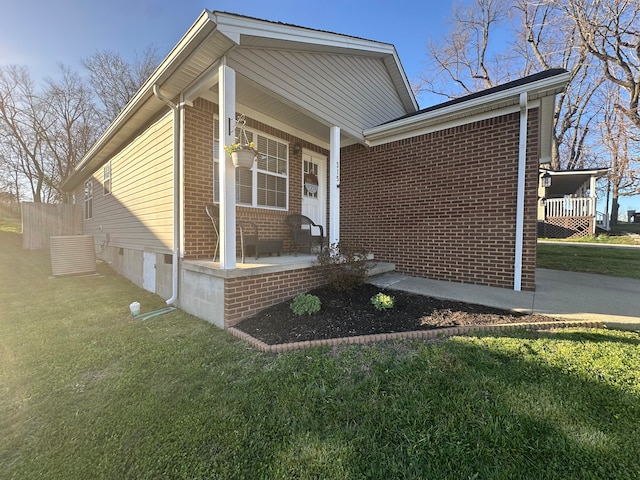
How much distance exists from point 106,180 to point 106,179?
0.03 metres

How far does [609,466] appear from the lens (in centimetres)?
152

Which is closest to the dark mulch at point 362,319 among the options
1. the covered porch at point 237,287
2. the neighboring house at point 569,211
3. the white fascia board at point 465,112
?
the covered porch at point 237,287

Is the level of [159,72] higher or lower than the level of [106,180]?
higher

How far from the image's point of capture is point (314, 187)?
23.2 ft

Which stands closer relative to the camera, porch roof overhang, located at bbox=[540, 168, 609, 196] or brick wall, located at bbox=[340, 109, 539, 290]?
brick wall, located at bbox=[340, 109, 539, 290]

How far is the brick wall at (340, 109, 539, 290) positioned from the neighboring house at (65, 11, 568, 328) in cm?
2

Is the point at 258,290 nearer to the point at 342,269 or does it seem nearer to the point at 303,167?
the point at 342,269

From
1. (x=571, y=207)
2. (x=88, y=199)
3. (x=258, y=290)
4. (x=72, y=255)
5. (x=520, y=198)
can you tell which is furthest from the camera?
(x=571, y=207)

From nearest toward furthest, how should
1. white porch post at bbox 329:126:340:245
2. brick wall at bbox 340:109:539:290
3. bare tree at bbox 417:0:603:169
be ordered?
brick wall at bbox 340:109:539:290 < white porch post at bbox 329:126:340:245 < bare tree at bbox 417:0:603:169

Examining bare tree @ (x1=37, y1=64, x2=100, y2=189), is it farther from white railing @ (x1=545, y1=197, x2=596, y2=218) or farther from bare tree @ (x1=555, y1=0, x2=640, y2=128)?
white railing @ (x1=545, y1=197, x2=596, y2=218)

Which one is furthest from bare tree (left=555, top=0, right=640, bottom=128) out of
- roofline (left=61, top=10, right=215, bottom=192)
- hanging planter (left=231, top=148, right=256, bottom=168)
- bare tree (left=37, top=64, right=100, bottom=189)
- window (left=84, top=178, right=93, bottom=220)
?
bare tree (left=37, top=64, right=100, bottom=189)

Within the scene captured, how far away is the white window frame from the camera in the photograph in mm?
8188

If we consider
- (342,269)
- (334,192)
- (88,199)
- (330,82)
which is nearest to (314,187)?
(334,192)

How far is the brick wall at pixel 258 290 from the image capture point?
3.44 metres
